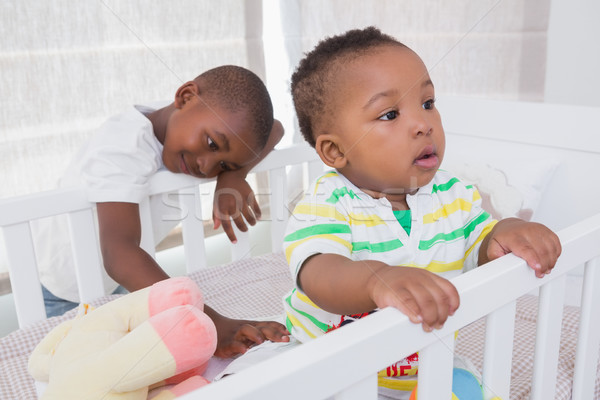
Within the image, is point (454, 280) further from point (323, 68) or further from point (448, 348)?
point (323, 68)

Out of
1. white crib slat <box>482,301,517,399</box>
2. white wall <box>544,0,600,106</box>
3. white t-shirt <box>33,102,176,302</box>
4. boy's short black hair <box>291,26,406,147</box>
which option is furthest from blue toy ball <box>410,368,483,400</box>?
white wall <box>544,0,600,106</box>

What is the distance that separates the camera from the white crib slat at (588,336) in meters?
0.73

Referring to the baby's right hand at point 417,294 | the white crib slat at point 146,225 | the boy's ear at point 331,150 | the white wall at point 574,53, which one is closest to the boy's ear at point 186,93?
the white crib slat at point 146,225

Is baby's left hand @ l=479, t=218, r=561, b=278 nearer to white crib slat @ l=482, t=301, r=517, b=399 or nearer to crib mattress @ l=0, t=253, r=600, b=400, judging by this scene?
white crib slat @ l=482, t=301, r=517, b=399

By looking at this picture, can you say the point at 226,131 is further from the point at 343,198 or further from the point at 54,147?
the point at 54,147

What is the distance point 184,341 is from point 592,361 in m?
0.54

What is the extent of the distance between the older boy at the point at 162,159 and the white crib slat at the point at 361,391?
1.29 feet

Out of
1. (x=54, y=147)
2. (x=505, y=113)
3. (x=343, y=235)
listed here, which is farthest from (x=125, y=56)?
(x=343, y=235)

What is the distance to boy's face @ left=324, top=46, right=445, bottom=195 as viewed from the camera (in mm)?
691

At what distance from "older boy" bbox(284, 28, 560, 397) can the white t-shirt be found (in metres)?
0.37

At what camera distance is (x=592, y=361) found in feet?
2.54

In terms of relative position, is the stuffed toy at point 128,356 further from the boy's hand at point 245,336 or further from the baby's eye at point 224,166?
the baby's eye at point 224,166

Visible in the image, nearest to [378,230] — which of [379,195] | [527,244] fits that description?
[379,195]

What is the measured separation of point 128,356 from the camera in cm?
58
